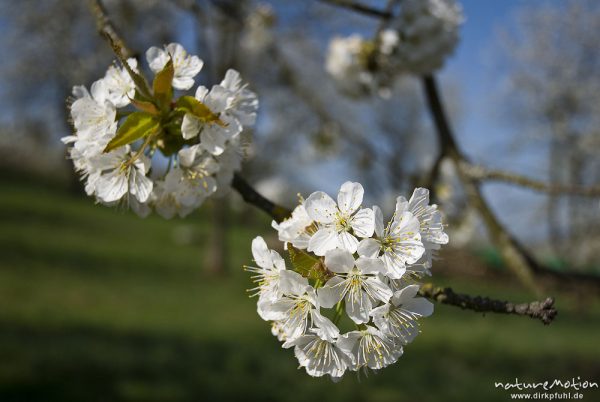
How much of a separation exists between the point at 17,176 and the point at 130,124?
72.6 ft

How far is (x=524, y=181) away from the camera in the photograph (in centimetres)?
221

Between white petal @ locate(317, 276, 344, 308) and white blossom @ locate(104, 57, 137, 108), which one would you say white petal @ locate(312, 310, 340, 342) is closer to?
white petal @ locate(317, 276, 344, 308)

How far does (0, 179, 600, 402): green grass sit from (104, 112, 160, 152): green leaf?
2.93m

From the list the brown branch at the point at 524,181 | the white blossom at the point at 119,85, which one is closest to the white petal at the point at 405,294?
the white blossom at the point at 119,85

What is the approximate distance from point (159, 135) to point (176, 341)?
184 inches

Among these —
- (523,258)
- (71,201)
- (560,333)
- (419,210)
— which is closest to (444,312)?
(560,333)

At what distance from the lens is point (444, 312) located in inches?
388

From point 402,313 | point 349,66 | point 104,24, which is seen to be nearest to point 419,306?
point 402,313

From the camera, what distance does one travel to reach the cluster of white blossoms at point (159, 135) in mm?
1136

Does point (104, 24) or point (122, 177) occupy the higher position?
point (104, 24)

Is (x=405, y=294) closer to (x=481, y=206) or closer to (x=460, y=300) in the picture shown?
(x=460, y=300)

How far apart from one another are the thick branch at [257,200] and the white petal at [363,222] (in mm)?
198

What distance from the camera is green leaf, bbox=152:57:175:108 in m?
1.11

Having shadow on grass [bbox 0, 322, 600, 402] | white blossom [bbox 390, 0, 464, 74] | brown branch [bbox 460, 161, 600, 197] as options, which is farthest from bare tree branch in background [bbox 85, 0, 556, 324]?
shadow on grass [bbox 0, 322, 600, 402]
